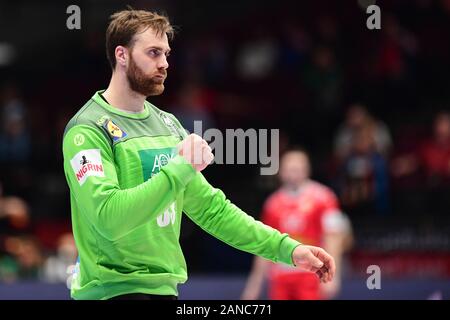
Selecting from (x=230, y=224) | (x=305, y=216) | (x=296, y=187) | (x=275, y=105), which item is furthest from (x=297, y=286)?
(x=275, y=105)

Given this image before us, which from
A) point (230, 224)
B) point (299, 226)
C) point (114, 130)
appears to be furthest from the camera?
point (299, 226)

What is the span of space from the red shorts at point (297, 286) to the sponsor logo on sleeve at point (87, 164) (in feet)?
17.8

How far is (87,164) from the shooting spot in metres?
4.12

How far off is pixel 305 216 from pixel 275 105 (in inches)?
250

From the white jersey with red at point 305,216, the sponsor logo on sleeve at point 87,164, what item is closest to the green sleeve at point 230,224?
the sponsor logo on sleeve at point 87,164

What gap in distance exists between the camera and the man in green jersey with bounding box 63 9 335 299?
4055mm

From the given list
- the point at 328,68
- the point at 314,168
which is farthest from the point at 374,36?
the point at 314,168

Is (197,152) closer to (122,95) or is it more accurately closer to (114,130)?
(114,130)

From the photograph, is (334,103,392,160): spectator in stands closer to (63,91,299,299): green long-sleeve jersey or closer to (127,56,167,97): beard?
(63,91,299,299): green long-sleeve jersey

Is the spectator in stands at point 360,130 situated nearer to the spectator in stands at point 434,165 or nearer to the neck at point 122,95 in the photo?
the spectator in stands at point 434,165

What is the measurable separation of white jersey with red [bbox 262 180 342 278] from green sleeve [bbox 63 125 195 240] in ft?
18.0

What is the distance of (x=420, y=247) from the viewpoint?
11.3 m

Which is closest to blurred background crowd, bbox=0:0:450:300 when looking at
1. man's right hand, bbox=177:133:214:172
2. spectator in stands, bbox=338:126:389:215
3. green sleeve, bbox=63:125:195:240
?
spectator in stands, bbox=338:126:389:215

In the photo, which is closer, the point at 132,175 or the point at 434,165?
the point at 132,175
